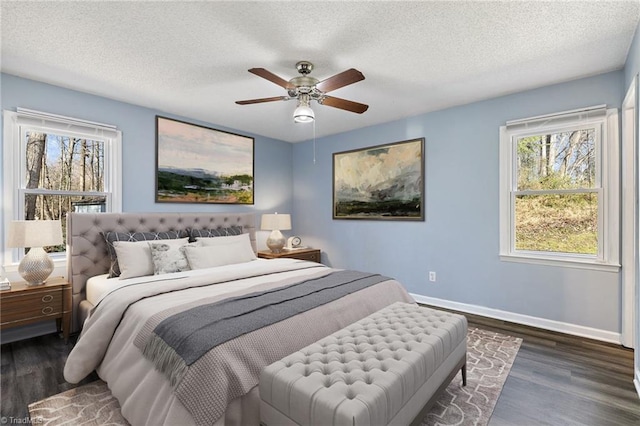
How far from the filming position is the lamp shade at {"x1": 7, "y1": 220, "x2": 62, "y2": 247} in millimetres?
2712

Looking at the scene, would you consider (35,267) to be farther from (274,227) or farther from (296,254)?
(296,254)

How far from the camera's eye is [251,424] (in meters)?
1.61

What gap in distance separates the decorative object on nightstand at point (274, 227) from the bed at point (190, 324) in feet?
4.60

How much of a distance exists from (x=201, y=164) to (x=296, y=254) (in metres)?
1.90

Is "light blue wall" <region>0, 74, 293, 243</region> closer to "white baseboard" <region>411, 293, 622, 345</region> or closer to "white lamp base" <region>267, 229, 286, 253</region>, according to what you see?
"white lamp base" <region>267, 229, 286, 253</region>

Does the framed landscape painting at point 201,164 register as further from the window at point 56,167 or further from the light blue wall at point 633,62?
the light blue wall at point 633,62

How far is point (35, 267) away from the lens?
113 inches

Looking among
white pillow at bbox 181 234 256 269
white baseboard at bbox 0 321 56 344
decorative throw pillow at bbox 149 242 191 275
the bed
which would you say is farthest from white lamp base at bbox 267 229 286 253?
white baseboard at bbox 0 321 56 344

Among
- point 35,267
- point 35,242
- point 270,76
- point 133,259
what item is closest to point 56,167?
point 35,242

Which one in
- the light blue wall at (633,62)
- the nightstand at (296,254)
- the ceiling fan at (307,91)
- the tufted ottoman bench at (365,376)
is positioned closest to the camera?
the tufted ottoman bench at (365,376)

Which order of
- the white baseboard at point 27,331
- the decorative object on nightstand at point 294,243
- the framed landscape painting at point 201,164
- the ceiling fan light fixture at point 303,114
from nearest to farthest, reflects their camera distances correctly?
the ceiling fan light fixture at point 303,114, the white baseboard at point 27,331, the framed landscape painting at point 201,164, the decorative object on nightstand at point 294,243

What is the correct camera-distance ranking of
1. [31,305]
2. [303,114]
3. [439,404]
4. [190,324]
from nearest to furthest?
[190,324] < [439,404] < [303,114] < [31,305]

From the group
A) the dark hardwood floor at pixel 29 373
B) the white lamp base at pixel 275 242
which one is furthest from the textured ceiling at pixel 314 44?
the dark hardwood floor at pixel 29 373

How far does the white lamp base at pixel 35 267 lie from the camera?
9.32ft
